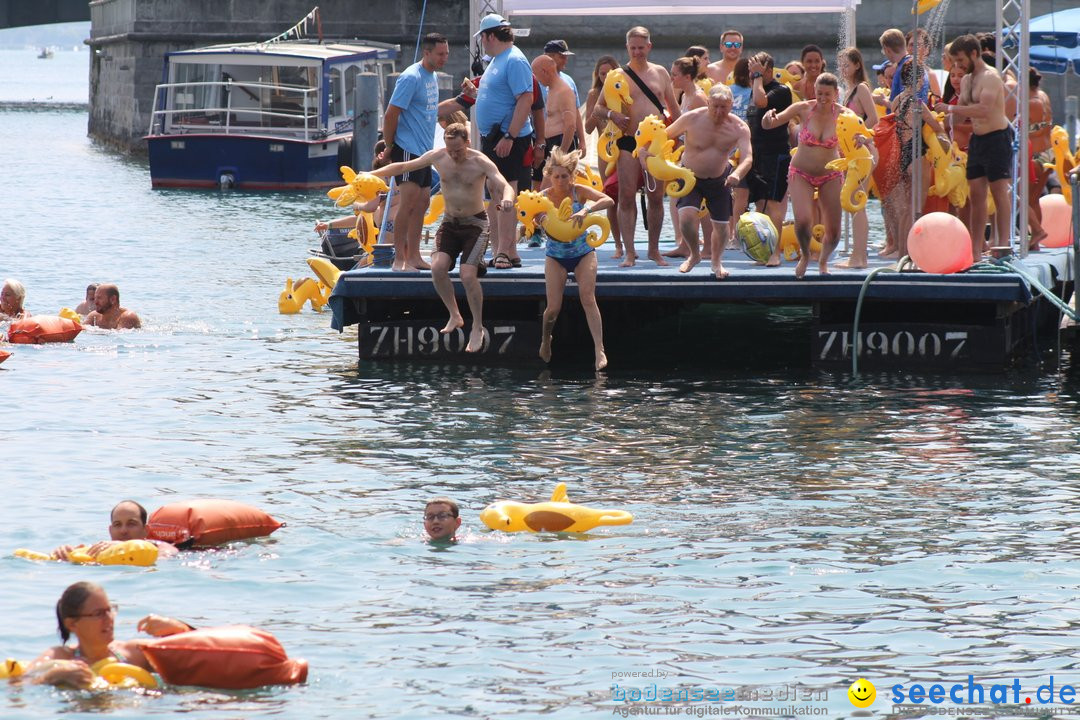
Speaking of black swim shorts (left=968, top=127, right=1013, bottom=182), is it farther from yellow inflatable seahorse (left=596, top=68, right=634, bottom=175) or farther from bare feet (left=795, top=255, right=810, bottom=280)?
yellow inflatable seahorse (left=596, top=68, right=634, bottom=175)

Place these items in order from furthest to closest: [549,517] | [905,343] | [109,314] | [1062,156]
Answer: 1. [1062,156]
2. [109,314]
3. [905,343]
4. [549,517]

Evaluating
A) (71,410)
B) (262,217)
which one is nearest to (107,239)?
(262,217)

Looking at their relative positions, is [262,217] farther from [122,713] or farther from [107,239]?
[122,713]

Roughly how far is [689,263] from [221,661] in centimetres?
821

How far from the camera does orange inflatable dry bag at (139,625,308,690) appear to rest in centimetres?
687

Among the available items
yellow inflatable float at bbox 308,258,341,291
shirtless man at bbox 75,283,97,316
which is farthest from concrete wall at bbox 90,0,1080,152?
shirtless man at bbox 75,283,97,316

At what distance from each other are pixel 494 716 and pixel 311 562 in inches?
90.8

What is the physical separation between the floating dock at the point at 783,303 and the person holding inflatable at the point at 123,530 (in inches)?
229

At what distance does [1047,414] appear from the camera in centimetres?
1251

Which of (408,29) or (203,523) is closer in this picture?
(203,523)

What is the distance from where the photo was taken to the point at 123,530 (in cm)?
862

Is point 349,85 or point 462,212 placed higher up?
point 349,85

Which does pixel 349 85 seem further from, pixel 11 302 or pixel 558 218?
pixel 558 218

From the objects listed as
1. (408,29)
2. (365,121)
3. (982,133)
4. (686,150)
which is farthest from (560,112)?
(408,29)
